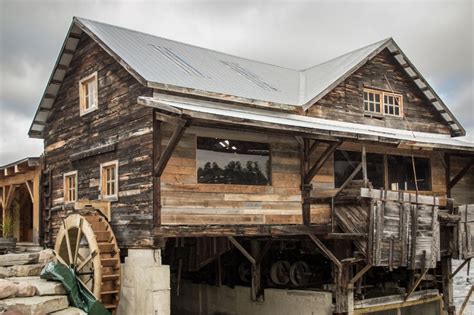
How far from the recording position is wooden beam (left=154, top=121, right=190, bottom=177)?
35.8 feet

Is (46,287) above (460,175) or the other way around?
the other way around

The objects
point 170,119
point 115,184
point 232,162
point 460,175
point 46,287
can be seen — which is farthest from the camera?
point 460,175

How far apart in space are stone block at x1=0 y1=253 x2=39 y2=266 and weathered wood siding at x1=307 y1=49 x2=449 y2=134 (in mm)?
7998

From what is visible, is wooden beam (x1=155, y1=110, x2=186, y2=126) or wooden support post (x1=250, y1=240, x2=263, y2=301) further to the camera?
wooden support post (x1=250, y1=240, x2=263, y2=301)

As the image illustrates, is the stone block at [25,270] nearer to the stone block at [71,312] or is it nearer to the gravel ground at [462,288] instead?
the stone block at [71,312]

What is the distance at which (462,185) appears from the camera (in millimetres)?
18234

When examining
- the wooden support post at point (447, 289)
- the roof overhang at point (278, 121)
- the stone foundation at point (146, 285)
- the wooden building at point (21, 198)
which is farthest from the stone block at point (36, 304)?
the wooden support post at point (447, 289)

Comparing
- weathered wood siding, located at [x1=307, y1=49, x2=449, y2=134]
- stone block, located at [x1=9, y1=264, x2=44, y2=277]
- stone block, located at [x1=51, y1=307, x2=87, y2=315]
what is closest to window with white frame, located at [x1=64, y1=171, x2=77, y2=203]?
stone block, located at [x1=9, y1=264, x2=44, y2=277]

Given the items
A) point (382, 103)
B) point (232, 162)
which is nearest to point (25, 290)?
point (232, 162)

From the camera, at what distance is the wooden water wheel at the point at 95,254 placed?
12.2 meters

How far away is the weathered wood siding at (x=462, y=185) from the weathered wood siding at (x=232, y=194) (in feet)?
18.9

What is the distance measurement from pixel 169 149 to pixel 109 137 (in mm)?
3176

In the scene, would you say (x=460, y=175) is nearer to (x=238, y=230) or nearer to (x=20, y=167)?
(x=238, y=230)

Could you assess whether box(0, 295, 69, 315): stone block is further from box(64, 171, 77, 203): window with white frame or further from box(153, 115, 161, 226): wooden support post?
box(64, 171, 77, 203): window with white frame
